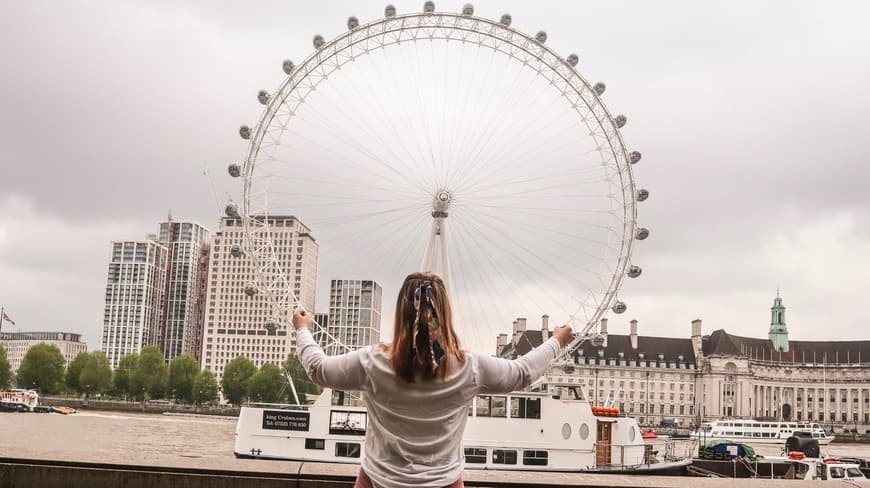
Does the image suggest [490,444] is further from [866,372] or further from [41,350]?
[866,372]

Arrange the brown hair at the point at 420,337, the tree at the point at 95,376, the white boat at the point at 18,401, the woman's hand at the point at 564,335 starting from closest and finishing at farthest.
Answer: the brown hair at the point at 420,337
the woman's hand at the point at 564,335
the white boat at the point at 18,401
the tree at the point at 95,376

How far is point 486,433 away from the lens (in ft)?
84.4

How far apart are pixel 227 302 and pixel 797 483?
180 metres

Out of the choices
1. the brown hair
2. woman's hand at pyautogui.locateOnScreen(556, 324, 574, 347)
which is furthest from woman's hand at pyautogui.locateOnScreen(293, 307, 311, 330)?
the brown hair

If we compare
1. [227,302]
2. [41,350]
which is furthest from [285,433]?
[227,302]

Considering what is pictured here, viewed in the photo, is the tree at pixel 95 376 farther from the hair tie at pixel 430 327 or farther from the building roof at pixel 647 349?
the hair tie at pixel 430 327

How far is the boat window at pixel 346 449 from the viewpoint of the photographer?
83.5ft

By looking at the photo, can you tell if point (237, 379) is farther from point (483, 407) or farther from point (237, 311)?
point (483, 407)

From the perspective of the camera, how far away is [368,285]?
169875 mm

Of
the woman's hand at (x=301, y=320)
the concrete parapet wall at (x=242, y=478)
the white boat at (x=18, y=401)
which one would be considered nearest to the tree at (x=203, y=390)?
the white boat at (x=18, y=401)

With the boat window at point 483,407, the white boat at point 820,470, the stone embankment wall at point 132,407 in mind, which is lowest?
the stone embankment wall at point 132,407

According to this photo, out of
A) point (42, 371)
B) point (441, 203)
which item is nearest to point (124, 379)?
point (42, 371)

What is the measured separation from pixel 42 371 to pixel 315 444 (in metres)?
95.5

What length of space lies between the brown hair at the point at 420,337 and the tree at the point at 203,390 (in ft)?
390
